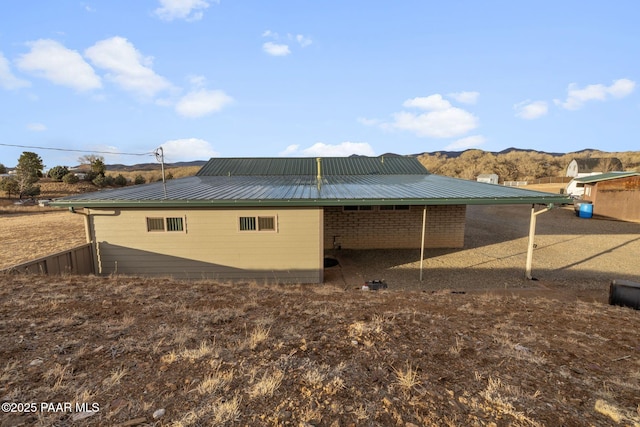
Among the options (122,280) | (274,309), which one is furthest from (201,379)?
(122,280)

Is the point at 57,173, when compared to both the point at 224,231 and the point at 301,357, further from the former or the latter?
the point at 301,357

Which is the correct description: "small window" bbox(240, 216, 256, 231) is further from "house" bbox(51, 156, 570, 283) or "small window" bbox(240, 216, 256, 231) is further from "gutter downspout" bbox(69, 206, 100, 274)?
"gutter downspout" bbox(69, 206, 100, 274)

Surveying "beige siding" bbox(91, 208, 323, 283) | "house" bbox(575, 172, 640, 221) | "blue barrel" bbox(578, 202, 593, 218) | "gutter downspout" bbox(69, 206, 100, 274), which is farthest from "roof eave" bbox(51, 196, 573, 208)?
"house" bbox(575, 172, 640, 221)

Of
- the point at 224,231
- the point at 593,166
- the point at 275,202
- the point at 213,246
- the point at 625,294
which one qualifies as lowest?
the point at 625,294

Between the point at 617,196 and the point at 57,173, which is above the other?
the point at 57,173

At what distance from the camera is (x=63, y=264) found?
7.94 m

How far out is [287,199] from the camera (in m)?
8.44

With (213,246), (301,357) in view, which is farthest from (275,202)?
(301,357)

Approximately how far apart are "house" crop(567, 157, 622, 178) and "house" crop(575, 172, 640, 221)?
32.4m

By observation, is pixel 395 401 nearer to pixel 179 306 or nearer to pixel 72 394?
pixel 72 394

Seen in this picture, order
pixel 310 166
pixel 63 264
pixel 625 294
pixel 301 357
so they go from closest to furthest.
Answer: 1. pixel 301 357
2. pixel 625 294
3. pixel 63 264
4. pixel 310 166

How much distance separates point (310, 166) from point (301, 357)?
1606cm

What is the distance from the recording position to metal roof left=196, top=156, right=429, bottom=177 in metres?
17.9

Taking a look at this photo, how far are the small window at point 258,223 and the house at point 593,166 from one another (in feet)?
182
